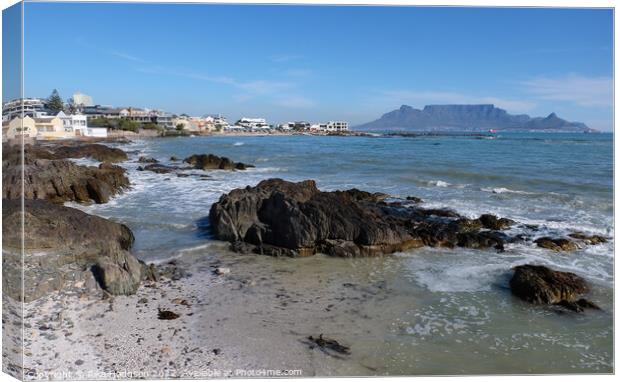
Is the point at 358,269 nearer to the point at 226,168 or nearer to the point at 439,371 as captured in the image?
the point at 439,371

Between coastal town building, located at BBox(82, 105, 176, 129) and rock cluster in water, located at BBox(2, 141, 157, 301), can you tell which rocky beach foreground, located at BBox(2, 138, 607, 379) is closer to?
rock cluster in water, located at BBox(2, 141, 157, 301)

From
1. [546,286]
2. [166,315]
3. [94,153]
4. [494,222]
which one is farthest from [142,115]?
[546,286]

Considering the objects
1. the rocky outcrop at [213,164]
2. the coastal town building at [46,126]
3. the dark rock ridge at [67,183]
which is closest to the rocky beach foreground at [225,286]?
the coastal town building at [46,126]

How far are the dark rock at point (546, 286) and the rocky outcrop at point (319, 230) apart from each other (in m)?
1.82

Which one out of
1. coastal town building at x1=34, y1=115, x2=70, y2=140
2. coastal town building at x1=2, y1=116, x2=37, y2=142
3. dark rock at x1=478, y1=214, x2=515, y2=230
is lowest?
dark rock at x1=478, y1=214, x2=515, y2=230

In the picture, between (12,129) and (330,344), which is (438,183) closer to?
(330,344)

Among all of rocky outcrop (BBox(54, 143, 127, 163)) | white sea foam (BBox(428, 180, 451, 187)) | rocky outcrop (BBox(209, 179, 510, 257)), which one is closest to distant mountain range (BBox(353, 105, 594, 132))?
rocky outcrop (BBox(209, 179, 510, 257))

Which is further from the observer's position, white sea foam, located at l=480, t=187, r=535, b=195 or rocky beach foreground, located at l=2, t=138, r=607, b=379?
white sea foam, located at l=480, t=187, r=535, b=195

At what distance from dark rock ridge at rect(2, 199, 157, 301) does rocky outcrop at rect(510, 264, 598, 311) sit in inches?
178

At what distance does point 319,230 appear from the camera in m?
7.28

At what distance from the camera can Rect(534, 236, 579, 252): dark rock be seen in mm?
7707

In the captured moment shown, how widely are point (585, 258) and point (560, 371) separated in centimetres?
403

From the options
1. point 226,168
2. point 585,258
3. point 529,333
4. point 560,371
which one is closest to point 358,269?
point 529,333

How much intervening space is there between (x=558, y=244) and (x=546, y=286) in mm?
2696
